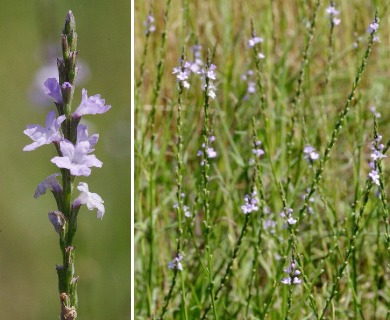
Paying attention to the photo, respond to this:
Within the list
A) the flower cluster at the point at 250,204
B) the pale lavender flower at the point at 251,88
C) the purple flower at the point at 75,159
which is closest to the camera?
the purple flower at the point at 75,159

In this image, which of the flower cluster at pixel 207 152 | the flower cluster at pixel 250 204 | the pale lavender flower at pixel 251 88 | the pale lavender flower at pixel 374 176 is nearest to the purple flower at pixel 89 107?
the flower cluster at pixel 207 152

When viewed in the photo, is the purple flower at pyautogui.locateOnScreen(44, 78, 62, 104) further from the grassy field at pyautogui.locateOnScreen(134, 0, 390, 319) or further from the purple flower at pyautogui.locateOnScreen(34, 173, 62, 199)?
the grassy field at pyautogui.locateOnScreen(134, 0, 390, 319)

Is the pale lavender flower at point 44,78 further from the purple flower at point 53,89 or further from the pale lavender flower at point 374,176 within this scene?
the pale lavender flower at point 374,176

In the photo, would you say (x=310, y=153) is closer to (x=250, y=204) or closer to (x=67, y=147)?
(x=250, y=204)

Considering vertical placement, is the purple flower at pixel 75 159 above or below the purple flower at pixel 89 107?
below

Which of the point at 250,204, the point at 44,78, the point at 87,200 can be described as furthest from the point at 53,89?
the point at 44,78

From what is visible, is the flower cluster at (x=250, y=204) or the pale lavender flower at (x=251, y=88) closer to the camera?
the flower cluster at (x=250, y=204)

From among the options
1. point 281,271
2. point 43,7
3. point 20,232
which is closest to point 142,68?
point 43,7

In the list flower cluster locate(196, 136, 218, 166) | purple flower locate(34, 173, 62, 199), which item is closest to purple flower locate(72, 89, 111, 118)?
purple flower locate(34, 173, 62, 199)
